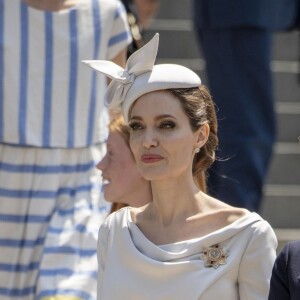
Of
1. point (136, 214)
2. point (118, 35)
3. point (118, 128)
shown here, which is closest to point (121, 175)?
point (118, 128)

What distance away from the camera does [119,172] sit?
5797 millimetres

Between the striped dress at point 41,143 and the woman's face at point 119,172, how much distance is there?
A: 8.5 inches

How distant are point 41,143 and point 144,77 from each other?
140cm

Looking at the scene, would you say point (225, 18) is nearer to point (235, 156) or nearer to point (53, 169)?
point (235, 156)

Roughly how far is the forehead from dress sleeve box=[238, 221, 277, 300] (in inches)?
18.7

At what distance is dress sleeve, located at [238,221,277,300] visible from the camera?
436cm

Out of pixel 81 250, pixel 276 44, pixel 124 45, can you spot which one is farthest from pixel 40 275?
pixel 276 44

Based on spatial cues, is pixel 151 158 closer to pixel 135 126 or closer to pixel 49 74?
pixel 135 126

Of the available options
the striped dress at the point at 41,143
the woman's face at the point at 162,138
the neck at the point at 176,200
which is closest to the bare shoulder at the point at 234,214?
the neck at the point at 176,200

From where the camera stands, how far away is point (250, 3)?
631cm

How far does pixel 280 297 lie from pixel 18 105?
2136mm

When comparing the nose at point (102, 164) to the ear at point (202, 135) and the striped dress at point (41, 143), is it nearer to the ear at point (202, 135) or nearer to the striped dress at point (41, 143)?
the striped dress at point (41, 143)

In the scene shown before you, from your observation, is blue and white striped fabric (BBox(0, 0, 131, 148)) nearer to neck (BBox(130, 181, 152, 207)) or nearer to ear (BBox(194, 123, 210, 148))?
neck (BBox(130, 181, 152, 207))

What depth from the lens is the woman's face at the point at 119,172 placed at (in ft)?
18.8
